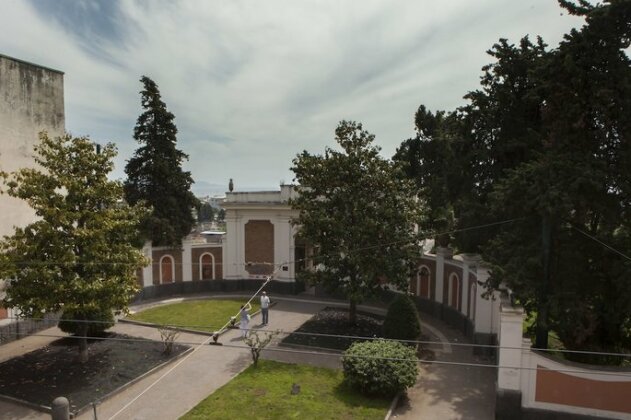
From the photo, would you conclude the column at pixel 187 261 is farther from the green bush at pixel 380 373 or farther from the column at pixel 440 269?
the green bush at pixel 380 373

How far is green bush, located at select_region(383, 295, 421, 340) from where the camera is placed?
17531 mm

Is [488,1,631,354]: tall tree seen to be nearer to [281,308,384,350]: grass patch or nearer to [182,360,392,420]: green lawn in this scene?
[182,360,392,420]: green lawn

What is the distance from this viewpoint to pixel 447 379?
1560 centimetres

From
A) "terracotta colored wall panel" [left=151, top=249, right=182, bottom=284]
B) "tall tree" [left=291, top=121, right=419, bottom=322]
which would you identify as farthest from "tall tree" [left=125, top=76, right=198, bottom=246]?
"tall tree" [left=291, top=121, right=419, bottom=322]

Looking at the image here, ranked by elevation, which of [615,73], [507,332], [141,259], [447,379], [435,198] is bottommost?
[447,379]

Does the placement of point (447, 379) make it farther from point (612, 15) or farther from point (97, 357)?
point (97, 357)

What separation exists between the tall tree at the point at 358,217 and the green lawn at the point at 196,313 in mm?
6744

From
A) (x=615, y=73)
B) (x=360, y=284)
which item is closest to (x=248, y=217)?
(x=360, y=284)

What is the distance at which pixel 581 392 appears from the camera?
12.0 meters

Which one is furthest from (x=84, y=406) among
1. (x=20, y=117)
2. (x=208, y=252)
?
(x=208, y=252)

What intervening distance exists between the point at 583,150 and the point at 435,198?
9.32 m

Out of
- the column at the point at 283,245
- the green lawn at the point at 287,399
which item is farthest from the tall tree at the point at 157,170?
the green lawn at the point at 287,399

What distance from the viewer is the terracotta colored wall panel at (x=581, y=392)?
11789mm

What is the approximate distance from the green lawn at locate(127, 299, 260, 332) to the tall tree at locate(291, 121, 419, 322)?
22.1 ft
